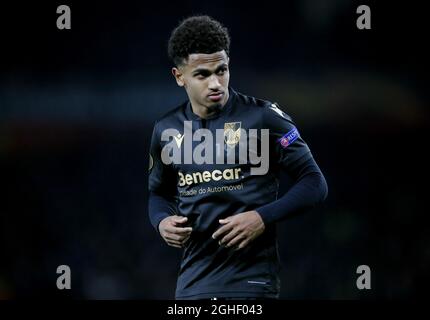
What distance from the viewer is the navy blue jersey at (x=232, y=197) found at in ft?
10.6

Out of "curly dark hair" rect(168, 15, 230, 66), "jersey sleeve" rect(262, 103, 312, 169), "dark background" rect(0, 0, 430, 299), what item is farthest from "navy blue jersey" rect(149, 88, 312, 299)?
"dark background" rect(0, 0, 430, 299)

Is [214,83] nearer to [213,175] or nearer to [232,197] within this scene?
[213,175]

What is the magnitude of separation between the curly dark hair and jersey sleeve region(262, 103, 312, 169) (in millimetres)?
376

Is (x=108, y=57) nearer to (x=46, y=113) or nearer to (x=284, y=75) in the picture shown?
(x=46, y=113)

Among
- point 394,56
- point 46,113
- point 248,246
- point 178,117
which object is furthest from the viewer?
point 46,113

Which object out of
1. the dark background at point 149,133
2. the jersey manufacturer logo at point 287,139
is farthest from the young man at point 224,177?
the dark background at point 149,133

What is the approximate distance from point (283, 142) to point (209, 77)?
0.45 meters

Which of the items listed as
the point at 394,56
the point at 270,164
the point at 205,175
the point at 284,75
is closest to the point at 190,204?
the point at 205,175

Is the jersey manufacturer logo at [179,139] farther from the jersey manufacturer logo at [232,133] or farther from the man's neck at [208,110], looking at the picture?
the jersey manufacturer logo at [232,133]

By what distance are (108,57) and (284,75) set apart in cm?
128

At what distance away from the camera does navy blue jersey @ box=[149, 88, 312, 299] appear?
323cm

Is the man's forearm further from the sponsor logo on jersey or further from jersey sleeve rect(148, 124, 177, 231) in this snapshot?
the sponsor logo on jersey

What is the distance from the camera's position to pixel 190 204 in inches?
132
